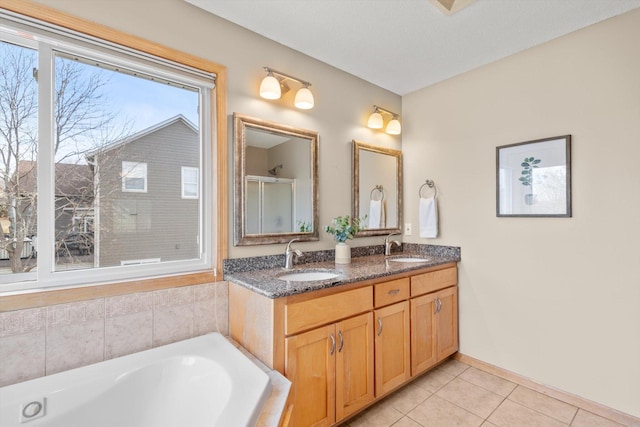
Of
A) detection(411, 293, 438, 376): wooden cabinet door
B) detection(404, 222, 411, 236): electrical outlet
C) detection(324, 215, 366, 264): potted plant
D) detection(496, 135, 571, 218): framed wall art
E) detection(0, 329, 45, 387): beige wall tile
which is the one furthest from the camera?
detection(404, 222, 411, 236): electrical outlet

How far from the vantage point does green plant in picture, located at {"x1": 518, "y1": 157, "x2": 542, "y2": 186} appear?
2.14 metres

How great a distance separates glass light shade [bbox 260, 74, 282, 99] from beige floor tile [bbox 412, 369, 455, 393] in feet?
7.52

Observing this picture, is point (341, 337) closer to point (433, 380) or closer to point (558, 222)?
point (433, 380)

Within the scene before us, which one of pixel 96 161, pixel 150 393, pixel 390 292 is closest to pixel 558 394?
pixel 390 292

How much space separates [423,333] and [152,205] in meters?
2.00

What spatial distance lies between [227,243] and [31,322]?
3.02ft

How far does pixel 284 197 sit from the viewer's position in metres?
2.14

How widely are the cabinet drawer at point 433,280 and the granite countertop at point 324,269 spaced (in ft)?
0.25

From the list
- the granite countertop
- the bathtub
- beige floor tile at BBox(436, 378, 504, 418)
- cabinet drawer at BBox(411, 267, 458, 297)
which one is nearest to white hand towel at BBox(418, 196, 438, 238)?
the granite countertop

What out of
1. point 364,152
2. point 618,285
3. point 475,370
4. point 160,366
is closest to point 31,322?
point 160,366

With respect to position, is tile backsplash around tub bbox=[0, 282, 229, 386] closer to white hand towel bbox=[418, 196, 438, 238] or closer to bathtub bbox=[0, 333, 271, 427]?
bathtub bbox=[0, 333, 271, 427]

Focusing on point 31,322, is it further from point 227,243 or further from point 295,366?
point 295,366

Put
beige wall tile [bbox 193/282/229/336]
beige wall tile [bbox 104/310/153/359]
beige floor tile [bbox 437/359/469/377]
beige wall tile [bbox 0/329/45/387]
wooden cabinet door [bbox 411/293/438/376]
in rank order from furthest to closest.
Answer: beige floor tile [bbox 437/359/469/377] → wooden cabinet door [bbox 411/293/438/376] → beige wall tile [bbox 193/282/229/336] → beige wall tile [bbox 104/310/153/359] → beige wall tile [bbox 0/329/45/387]

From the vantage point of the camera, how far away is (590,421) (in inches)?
71.1
